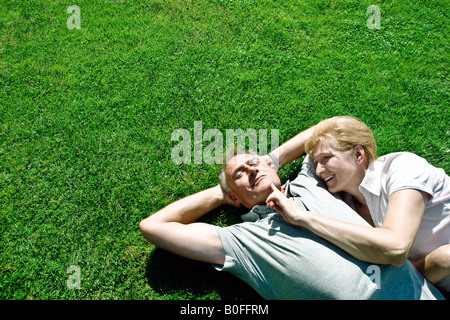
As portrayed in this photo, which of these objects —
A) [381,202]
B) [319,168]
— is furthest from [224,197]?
[381,202]

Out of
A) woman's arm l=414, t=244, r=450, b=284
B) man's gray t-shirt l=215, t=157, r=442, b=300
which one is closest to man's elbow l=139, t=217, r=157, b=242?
man's gray t-shirt l=215, t=157, r=442, b=300

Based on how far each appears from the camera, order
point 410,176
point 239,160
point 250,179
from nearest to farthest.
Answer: point 410,176 → point 250,179 → point 239,160

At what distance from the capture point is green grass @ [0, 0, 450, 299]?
12.5 ft

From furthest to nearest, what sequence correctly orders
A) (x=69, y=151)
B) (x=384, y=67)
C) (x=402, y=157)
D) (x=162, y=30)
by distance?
(x=162, y=30) < (x=384, y=67) < (x=69, y=151) < (x=402, y=157)

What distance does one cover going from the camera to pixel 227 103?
5008 millimetres

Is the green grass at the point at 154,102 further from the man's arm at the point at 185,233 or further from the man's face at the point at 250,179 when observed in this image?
the man's face at the point at 250,179

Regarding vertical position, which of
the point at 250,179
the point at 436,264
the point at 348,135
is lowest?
the point at 436,264

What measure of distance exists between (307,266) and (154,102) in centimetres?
339

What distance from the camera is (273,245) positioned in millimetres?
3123

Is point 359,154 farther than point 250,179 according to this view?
No

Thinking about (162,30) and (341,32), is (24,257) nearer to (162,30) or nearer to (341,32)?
(162,30)

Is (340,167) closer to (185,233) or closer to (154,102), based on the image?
(185,233)

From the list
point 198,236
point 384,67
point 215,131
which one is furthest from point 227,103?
point 384,67
